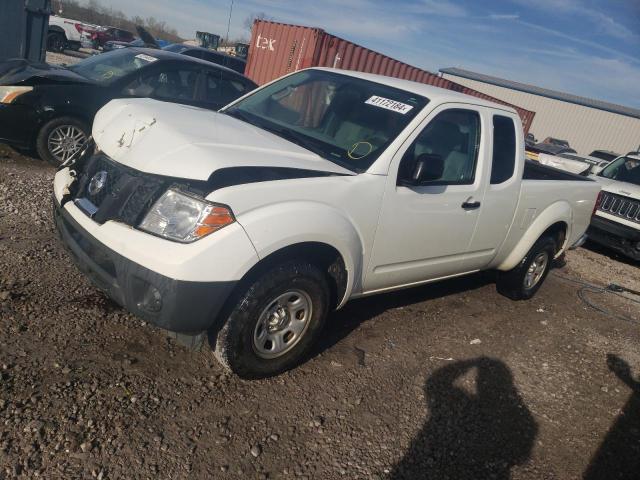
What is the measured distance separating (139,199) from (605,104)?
51.5 meters

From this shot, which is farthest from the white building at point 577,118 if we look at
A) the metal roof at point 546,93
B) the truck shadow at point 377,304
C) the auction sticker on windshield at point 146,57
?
the auction sticker on windshield at point 146,57

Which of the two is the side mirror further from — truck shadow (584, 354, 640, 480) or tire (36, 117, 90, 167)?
tire (36, 117, 90, 167)

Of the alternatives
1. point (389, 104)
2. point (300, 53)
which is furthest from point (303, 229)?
point (300, 53)

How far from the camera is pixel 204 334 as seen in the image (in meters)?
2.89

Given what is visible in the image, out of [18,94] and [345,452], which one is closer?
[345,452]

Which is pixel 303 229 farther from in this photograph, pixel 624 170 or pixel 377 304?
pixel 624 170

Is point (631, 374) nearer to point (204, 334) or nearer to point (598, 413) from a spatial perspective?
point (598, 413)

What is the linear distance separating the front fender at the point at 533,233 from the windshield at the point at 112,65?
16.9 ft

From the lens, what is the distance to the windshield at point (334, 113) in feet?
11.5

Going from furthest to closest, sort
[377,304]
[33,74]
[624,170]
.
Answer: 1. [624,170]
2. [33,74]
3. [377,304]

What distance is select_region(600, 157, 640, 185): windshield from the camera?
9172mm

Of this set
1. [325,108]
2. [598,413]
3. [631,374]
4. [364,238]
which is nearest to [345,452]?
[364,238]

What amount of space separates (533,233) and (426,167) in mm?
2163

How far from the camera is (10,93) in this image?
6.06m
